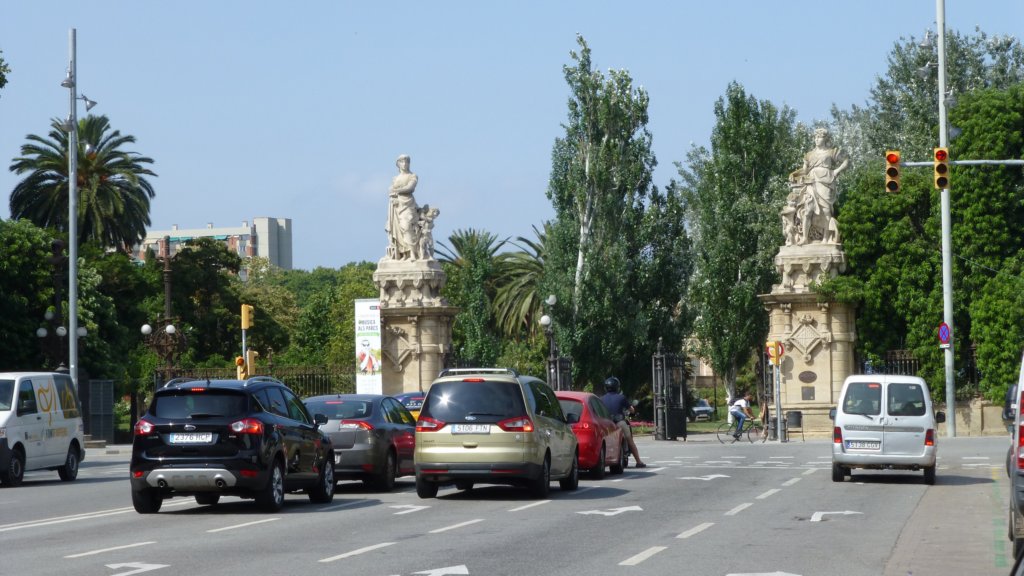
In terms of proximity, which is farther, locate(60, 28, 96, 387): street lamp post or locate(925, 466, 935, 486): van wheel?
locate(60, 28, 96, 387): street lamp post

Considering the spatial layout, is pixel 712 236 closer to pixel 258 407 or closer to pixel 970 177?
pixel 970 177

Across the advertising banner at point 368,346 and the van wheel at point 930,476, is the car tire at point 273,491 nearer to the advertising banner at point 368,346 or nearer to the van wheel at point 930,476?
the van wheel at point 930,476

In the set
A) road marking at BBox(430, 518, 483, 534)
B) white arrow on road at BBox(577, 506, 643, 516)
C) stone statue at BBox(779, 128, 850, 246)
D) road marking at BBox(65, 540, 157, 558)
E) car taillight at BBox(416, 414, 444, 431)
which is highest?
stone statue at BBox(779, 128, 850, 246)

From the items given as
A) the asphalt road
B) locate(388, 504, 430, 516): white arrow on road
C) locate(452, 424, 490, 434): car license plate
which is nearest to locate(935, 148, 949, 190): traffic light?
the asphalt road

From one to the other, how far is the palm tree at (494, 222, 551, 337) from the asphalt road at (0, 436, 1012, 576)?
45059 millimetres

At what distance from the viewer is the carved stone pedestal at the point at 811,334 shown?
143 feet

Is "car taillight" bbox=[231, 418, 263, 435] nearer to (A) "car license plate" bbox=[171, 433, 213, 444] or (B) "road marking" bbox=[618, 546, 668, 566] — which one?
(A) "car license plate" bbox=[171, 433, 213, 444]

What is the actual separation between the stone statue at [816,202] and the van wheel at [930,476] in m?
22.1

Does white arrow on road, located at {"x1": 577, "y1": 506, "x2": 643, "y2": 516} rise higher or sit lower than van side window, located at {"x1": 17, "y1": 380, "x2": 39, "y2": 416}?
lower

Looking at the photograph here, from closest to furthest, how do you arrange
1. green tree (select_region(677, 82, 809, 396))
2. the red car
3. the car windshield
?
the car windshield, the red car, green tree (select_region(677, 82, 809, 396))

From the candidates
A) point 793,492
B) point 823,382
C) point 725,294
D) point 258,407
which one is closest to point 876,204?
point 823,382

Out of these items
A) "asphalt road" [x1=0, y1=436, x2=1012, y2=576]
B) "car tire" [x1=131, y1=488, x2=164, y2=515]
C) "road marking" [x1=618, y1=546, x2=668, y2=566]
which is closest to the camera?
"asphalt road" [x1=0, y1=436, x2=1012, y2=576]

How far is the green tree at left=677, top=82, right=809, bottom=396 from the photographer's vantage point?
5816cm

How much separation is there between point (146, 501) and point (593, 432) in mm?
8613
